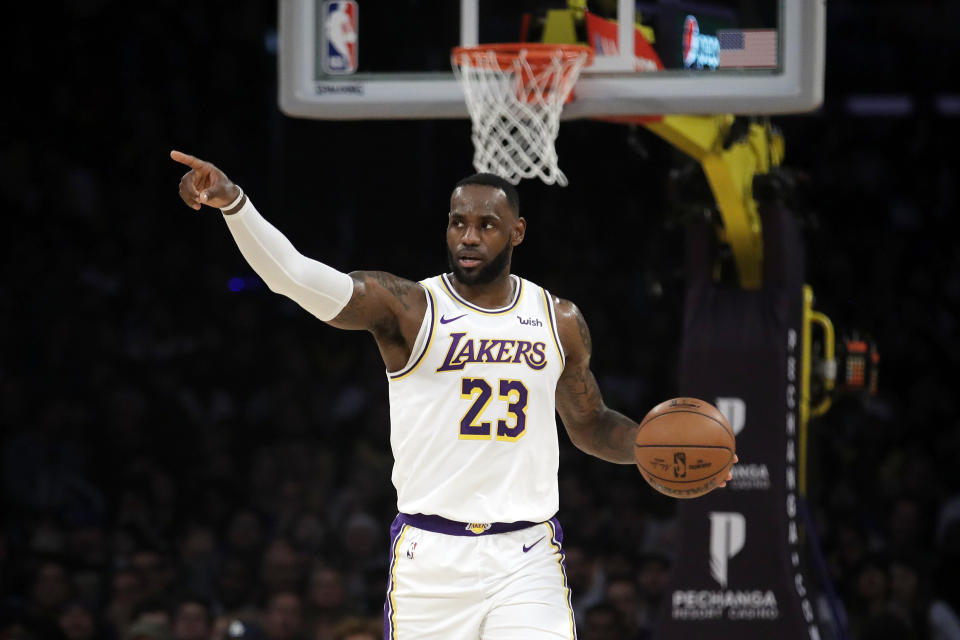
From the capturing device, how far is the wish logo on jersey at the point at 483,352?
173 inches

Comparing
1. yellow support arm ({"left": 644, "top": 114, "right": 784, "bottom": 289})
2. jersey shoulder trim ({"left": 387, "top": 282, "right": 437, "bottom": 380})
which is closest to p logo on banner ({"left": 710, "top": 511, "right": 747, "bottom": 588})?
yellow support arm ({"left": 644, "top": 114, "right": 784, "bottom": 289})

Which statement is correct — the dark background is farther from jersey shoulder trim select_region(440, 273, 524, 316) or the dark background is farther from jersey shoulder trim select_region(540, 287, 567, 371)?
jersey shoulder trim select_region(440, 273, 524, 316)

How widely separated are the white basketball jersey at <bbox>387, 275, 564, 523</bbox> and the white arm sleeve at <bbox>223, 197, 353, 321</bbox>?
0.32 meters

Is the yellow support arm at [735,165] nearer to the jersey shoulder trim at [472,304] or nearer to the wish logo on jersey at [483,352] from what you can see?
the jersey shoulder trim at [472,304]

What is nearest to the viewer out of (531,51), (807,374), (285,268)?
(285,268)

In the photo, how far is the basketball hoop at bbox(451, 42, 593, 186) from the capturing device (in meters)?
5.68

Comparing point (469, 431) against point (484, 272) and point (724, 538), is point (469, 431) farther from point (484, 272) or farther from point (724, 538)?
point (724, 538)

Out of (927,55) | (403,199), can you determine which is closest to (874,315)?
(927,55)

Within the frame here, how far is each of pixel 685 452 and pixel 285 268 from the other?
56.8 inches

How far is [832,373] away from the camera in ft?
25.3

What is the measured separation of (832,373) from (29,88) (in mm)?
7395

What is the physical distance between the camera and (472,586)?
4.28 metres

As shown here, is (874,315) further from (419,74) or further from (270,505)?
(419,74)

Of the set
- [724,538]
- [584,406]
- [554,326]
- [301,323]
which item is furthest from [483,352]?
[301,323]
